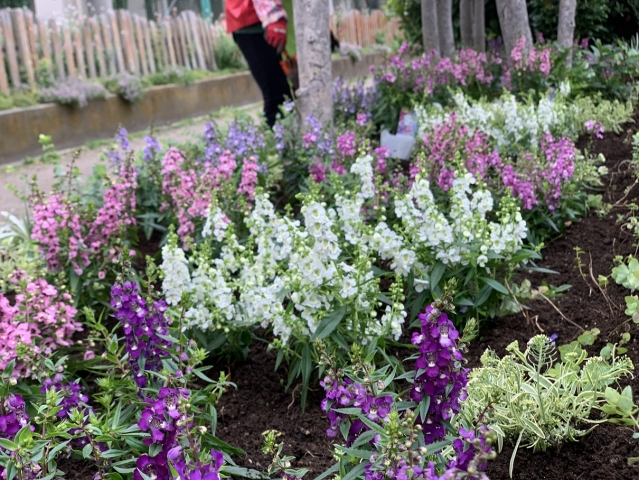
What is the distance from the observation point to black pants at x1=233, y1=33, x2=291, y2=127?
20.1 ft

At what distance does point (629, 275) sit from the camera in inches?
118

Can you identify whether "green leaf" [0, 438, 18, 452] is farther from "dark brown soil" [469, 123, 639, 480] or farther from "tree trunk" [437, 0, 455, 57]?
"tree trunk" [437, 0, 455, 57]

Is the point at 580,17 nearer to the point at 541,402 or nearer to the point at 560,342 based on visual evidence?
the point at 560,342

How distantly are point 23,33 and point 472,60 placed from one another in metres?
7.79

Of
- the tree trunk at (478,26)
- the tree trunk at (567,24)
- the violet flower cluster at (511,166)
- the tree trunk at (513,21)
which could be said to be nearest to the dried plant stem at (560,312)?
the violet flower cluster at (511,166)

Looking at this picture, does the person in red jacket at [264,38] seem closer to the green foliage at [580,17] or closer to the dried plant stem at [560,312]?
the dried plant stem at [560,312]

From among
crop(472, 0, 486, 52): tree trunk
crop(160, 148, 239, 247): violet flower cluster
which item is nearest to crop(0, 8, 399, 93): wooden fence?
crop(472, 0, 486, 52): tree trunk

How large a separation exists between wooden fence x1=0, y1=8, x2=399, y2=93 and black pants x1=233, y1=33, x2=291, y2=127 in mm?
5653

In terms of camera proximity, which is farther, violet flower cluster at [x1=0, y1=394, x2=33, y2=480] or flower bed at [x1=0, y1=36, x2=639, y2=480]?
violet flower cluster at [x1=0, y1=394, x2=33, y2=480]

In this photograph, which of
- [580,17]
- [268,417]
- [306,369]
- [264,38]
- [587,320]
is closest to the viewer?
[306,369]

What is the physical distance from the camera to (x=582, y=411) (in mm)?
2262

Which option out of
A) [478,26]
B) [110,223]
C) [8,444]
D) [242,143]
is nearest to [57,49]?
[478,26]

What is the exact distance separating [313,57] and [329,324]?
310cm

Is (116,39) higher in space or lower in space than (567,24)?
higher
